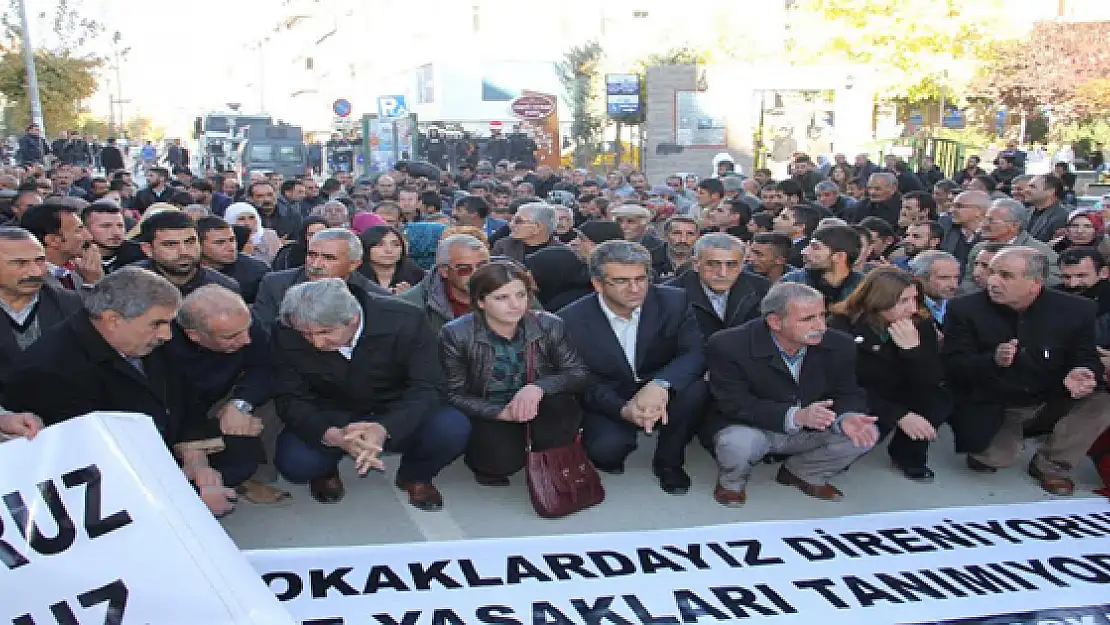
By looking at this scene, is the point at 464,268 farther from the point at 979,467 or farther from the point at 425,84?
the point at 425,84

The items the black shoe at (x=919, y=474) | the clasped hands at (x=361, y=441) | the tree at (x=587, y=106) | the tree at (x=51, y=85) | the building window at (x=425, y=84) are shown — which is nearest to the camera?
the clasped hands at (x=361, y=441)

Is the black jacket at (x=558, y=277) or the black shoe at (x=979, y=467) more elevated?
the black jacket at (x=558, y=277)

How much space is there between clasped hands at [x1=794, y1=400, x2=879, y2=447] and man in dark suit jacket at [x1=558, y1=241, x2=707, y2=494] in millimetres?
661

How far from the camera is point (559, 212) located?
8281mm

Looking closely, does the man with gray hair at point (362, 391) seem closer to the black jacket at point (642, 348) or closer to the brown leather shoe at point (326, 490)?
the brown leather shoe at point (326, 490)

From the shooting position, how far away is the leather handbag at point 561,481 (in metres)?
4.46

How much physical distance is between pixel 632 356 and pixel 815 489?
1133 millimetres

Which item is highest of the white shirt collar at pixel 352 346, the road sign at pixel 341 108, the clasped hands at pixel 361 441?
the road sign at pixel 341 108

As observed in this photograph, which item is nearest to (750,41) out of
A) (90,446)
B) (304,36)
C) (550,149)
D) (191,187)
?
(550,149)

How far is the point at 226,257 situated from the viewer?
6176mm

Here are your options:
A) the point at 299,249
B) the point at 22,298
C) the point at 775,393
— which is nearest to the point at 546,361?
the point at 775,393

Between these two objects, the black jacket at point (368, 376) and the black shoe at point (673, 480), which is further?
the black shoe at point (673, 480)

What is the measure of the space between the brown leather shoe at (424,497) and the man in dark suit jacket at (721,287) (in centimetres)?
185

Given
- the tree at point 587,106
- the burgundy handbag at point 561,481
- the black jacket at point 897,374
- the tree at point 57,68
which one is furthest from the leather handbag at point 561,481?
the tree at point 57,68
